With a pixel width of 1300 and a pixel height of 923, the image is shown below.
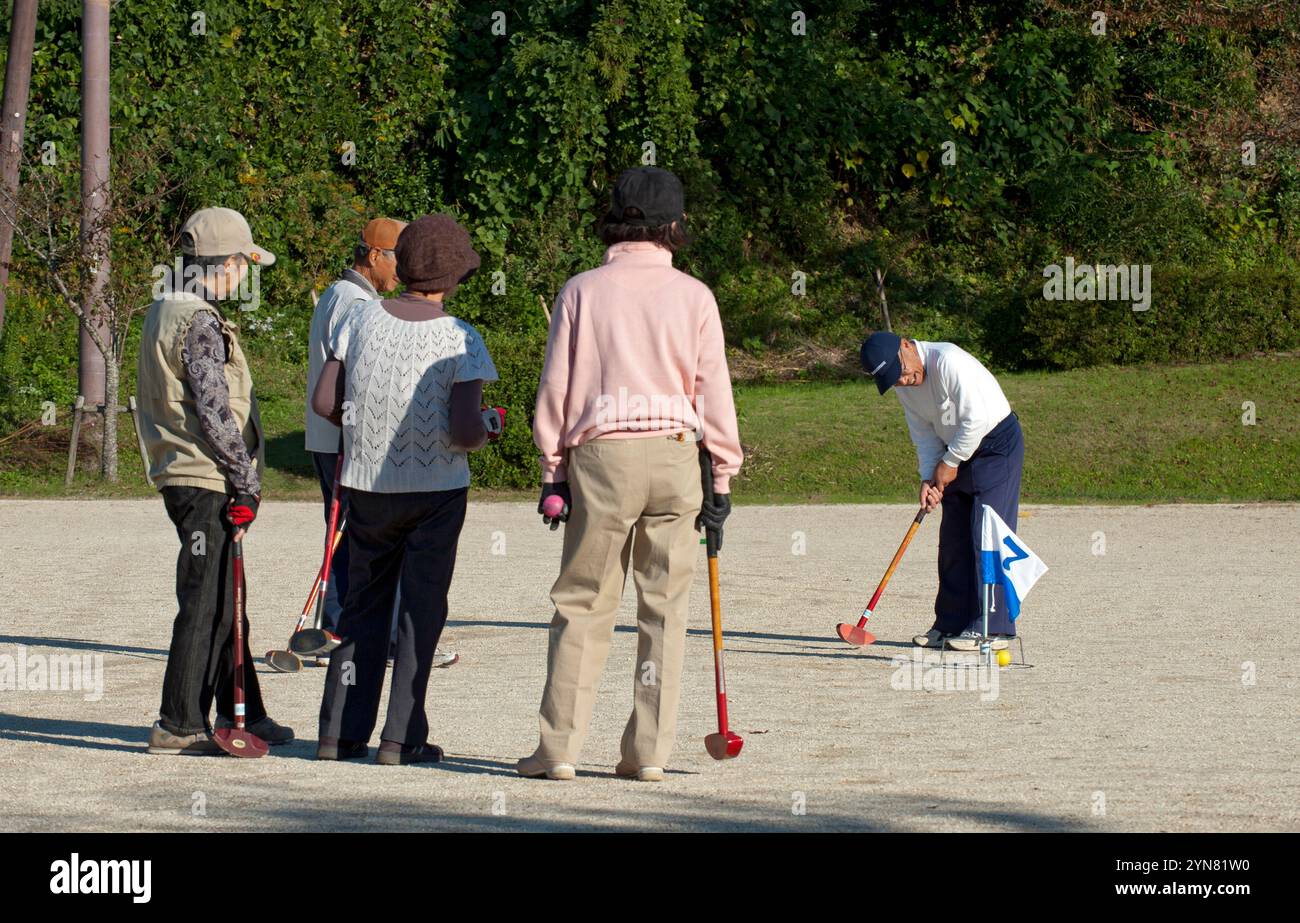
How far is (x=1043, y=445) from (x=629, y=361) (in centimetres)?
1352

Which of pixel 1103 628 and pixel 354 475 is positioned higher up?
pixel 354 475

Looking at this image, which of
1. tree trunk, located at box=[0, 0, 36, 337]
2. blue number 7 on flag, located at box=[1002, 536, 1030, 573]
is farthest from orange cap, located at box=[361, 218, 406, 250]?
tree trunk, located at box=[0, 0, 36, 337]

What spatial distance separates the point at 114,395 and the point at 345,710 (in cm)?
1190

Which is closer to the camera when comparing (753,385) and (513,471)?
(513,471)

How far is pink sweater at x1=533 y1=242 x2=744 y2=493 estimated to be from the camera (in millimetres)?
5297

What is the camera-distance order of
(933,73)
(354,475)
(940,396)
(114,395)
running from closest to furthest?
1. (354,475)
2. (940,396)
3. (114,395)
4. (933,73)

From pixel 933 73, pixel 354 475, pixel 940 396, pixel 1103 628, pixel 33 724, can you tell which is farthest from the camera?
pixel 933 73

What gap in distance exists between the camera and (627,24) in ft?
76.3

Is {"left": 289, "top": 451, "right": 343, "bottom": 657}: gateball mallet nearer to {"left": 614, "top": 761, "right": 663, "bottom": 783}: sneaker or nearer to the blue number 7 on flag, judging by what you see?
{"left": 614, "top": 761, "right": 663, "bottom": 783}: sneaker

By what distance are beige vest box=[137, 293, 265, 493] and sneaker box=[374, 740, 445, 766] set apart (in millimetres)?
1005

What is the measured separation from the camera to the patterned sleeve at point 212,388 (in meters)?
5.67

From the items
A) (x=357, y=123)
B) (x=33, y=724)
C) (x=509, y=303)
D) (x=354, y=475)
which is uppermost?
(x=357, y=123)

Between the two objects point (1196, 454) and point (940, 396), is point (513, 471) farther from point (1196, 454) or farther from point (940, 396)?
point (940, 396)

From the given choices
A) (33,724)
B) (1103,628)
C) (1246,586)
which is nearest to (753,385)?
(1246,586)
